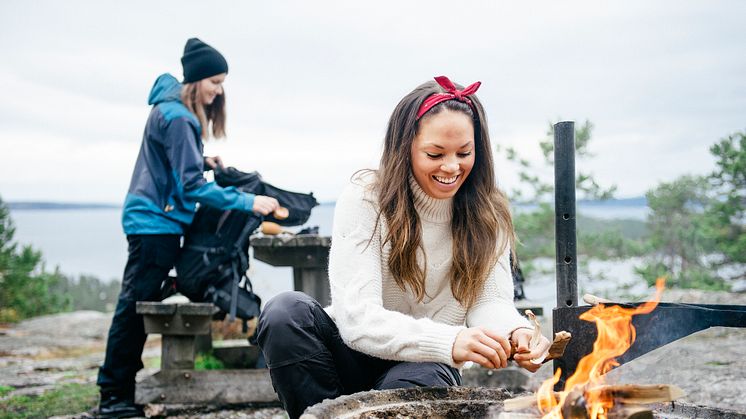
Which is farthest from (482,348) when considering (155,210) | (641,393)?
(155,210)

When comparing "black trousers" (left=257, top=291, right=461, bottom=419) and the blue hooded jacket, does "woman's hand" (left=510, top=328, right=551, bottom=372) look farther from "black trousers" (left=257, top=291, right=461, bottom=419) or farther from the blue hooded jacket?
the blue hooded jacket

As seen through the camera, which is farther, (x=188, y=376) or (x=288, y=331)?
(x=188, y=376)

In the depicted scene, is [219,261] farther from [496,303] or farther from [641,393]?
[641,393]

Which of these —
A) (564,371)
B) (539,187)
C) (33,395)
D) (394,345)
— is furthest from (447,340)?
(539,187)

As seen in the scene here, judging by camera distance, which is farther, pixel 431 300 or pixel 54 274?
pixel 54 274

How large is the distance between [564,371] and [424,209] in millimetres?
790

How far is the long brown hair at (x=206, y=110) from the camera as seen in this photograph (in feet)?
13.7

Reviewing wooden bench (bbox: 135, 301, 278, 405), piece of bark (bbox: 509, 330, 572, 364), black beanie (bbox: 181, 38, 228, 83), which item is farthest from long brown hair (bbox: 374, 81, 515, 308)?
black beanie (bbox: 181, 38, 228, 83)

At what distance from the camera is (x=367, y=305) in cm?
215

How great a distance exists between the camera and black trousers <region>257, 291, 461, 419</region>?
7.24ft

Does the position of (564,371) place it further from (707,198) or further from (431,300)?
(707,198)

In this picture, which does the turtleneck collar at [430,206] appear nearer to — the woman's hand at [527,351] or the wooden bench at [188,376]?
the woman's hand at [527,351]

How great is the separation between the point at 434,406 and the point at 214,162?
9.74ft

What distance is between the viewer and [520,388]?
4445 mm
